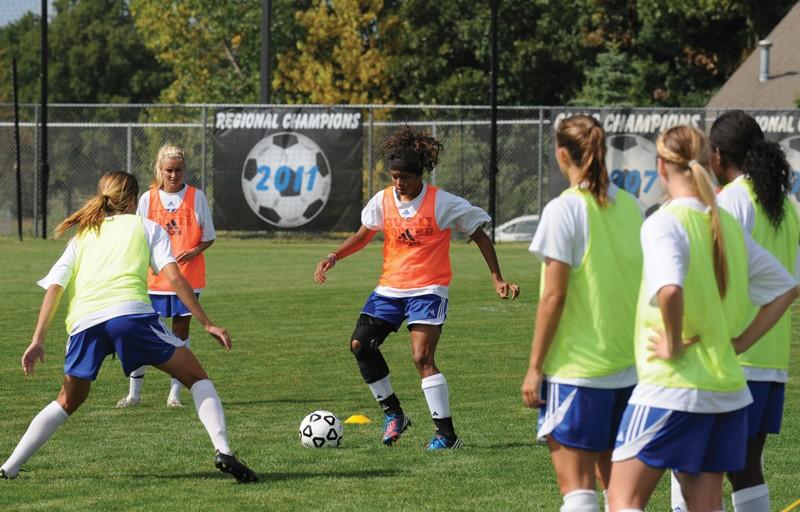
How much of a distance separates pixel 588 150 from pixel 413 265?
148 inches

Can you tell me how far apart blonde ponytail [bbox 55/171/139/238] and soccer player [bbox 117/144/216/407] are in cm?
300

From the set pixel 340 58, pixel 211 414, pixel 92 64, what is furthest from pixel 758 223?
pixel 92 64

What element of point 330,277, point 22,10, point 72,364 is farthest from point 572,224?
point 22,10

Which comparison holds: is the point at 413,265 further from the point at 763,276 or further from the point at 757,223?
the point at 763,276

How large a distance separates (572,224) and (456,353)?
333 inches

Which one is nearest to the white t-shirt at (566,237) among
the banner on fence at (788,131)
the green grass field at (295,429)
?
the green grass field at (295,429)

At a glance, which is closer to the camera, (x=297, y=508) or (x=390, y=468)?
(x=297, y=508)

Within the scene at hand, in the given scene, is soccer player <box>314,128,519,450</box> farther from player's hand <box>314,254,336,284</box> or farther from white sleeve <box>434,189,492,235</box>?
player's hand <box>314,254,336,284</box>

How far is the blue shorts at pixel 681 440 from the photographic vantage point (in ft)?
15.2

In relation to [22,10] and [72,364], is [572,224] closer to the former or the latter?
[72,364]

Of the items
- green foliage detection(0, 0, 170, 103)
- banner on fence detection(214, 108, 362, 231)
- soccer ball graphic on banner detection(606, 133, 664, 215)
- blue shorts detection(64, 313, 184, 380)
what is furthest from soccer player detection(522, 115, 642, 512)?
green foliage detection(0, 0, 170, 103)

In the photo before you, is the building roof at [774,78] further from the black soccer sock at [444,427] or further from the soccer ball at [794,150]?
the black soccer sock at [444,427]

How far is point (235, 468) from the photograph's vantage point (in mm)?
7234

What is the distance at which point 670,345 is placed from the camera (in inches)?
180
